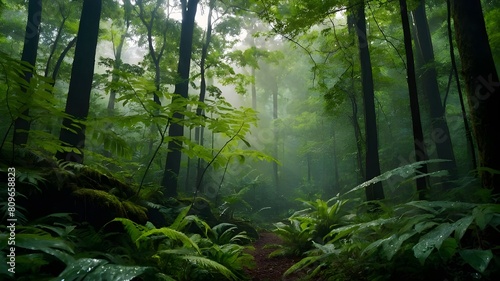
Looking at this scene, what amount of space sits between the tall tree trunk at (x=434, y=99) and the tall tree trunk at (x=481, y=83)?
734 cm

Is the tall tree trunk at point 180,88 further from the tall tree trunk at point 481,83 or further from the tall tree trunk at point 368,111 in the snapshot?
the tall tree trunk at point 481,83

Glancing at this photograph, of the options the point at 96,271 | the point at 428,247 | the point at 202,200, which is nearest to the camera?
the point at 96,271

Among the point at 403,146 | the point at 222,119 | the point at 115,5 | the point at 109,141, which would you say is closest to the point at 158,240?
the point at 109,141

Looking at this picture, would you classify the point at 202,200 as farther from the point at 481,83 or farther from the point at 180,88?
the point at 481,83

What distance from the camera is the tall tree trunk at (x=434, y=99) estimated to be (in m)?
10.1

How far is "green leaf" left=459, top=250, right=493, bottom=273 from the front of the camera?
1.85 metres

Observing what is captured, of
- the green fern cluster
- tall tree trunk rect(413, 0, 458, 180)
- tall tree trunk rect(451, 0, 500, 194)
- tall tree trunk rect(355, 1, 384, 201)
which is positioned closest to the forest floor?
the green fern cluster

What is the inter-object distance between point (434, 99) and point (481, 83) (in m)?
8.97

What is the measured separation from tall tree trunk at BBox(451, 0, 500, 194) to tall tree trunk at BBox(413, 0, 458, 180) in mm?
7339

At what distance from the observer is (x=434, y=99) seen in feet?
35.4

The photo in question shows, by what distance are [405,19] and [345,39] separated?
3.57m

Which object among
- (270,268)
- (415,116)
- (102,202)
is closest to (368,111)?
(415,116)

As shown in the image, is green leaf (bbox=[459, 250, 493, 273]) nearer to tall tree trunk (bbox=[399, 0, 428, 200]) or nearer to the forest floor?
tall tree trunk (bbox=[399, 0, 428, 200])

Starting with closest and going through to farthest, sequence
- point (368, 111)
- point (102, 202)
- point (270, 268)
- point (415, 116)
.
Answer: point (102, 202), point (415, 116), point (270, 268), point (368, 111)
